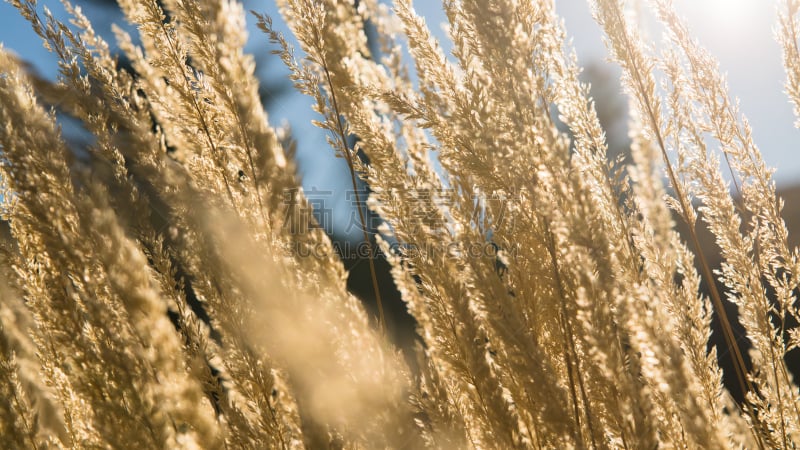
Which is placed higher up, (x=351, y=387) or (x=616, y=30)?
(x=616, y=30)

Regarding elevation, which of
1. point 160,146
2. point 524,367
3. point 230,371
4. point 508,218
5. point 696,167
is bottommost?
point 524,367

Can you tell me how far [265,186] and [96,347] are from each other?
0.66 metres

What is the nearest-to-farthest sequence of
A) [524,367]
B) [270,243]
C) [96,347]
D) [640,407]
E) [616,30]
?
[640,407], [524,367], [96,347], [270,243], [616,30]

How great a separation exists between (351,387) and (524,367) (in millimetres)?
446

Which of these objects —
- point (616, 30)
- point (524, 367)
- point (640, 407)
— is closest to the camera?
point (640, 407)

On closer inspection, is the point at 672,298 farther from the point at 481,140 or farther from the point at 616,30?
the point at 616,30

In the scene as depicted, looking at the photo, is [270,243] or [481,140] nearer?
[481,140]

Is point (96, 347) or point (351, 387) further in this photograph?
point (96, 347)

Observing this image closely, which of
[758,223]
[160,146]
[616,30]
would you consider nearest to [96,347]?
[160,146]

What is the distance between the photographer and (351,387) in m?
1.47

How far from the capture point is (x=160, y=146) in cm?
219

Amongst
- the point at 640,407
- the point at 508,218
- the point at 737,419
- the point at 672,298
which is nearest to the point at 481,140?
the point at 508,218

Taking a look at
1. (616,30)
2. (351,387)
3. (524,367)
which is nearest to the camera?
(524,367)

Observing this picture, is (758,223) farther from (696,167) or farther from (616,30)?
(616,30)
